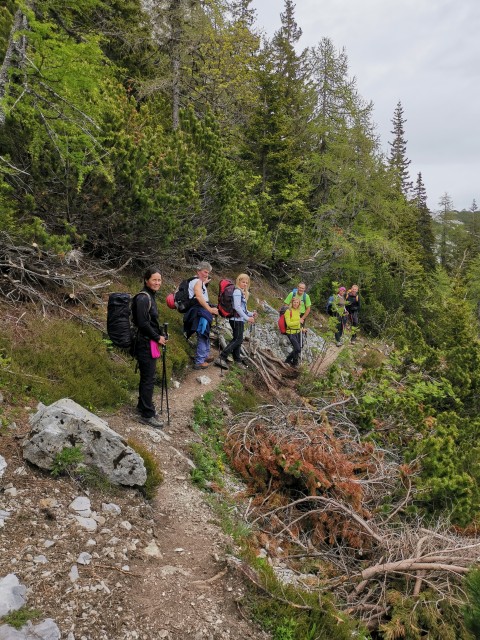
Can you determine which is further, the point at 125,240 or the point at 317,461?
the point at 125,240

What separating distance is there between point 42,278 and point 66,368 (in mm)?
2176

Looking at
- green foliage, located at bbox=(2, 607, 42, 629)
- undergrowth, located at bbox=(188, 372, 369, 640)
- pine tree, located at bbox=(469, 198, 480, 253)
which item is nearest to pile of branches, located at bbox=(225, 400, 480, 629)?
undergrowth, located at bbox=(188, 372, 369, 640)

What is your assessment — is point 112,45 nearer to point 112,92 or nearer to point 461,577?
point 112,92

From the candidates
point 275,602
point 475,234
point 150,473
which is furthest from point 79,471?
point 475,234

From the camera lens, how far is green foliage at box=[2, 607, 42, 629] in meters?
2.70

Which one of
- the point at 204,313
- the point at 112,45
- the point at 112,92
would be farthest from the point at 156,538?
the point at 112,45

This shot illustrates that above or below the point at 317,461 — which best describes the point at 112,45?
above

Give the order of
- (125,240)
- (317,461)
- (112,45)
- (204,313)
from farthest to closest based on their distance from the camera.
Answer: (112,45)
(125,240)
(204,313)
(317,461)

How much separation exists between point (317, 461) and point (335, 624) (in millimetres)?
2513

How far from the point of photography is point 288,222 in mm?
19422

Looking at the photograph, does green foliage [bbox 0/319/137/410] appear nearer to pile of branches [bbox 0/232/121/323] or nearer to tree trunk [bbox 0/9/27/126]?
pile of branches [bbox 0/232/121/323]

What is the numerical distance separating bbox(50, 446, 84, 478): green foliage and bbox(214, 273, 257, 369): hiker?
4984 millimetres

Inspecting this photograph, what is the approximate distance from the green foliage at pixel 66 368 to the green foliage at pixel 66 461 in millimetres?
1521

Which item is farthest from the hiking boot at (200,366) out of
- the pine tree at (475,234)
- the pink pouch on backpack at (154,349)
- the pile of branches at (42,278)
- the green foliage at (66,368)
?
→ the pine tree at (475,234)
